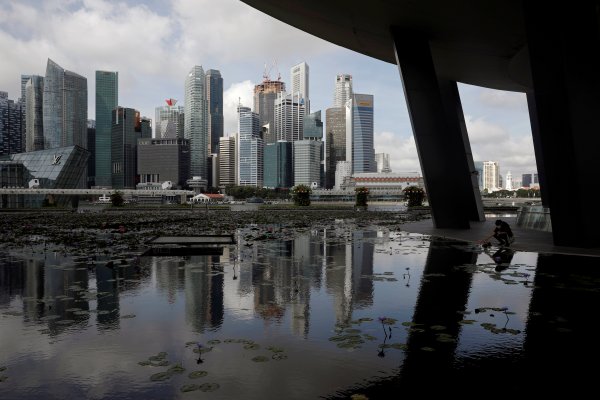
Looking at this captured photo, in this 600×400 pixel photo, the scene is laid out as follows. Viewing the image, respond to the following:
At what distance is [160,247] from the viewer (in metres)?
16.0

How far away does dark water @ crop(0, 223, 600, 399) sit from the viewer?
181 inches

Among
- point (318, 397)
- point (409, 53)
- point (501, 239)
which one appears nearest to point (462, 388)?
point (318, 397)

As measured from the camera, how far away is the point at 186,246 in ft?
54.1

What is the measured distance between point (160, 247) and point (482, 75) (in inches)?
951

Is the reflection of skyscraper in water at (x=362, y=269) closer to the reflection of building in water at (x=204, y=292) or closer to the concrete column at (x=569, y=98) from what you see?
the reflection of building in water at (x=204, y=292)

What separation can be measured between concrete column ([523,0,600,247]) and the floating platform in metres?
11.5

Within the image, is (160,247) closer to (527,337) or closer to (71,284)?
(71,284)

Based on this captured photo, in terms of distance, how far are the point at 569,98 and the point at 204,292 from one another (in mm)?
12473

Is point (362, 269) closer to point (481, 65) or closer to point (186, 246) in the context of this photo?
point (186, 246)

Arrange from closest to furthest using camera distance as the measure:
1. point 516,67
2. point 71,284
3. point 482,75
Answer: point 71,284 < point 516,67 < point 482,75

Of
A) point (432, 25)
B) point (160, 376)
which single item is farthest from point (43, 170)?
point (160, 376)

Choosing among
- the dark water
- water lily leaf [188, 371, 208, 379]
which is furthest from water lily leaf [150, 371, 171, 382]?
water lily leaf [188, 371, 208, 379]

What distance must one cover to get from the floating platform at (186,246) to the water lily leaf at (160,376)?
1004 centimetres

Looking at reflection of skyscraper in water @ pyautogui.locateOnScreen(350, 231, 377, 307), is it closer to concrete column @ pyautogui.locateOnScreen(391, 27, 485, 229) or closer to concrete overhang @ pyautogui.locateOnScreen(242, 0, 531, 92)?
concrete column @ pyautogui.locateOnScreen(391, 27, 485, 229)
